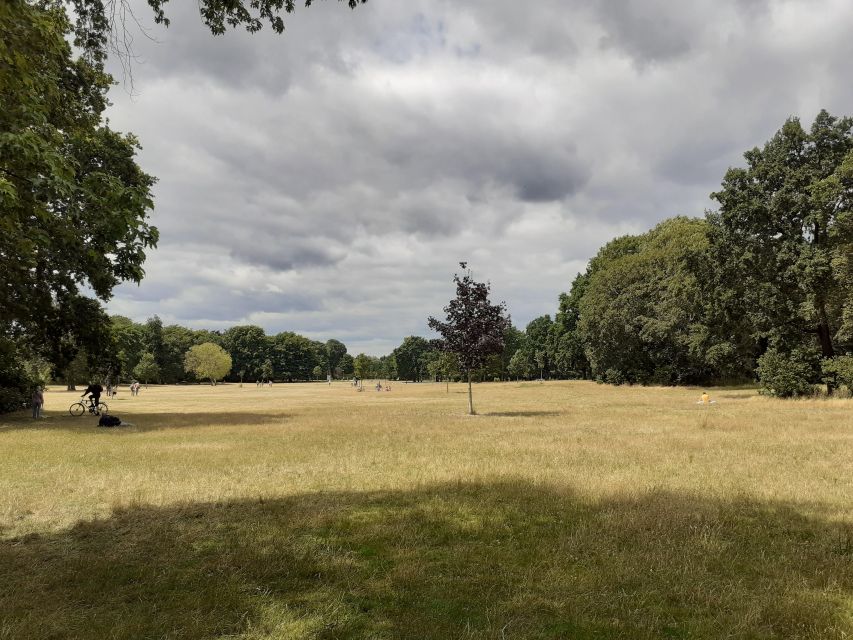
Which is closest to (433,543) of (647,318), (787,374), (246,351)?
(787,374)

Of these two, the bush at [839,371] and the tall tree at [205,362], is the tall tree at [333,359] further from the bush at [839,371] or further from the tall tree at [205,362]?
the bush at [839,371]

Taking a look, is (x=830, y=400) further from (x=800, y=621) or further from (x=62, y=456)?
(x=62, y=456)

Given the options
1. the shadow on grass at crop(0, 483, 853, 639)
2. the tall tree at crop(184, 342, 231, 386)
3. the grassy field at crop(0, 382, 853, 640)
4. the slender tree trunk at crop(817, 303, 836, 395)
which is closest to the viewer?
the shadow on grass at crop(0, 483, 853, 639)

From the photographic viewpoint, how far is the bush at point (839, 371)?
28.7 m

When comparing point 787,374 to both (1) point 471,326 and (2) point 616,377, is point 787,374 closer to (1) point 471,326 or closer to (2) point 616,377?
(1) point 471,326

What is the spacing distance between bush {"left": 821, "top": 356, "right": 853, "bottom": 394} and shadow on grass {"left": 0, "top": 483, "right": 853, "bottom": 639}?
28.0 metres

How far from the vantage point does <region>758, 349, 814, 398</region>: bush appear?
31.9 metres

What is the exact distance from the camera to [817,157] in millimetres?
32219

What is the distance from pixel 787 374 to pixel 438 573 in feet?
116

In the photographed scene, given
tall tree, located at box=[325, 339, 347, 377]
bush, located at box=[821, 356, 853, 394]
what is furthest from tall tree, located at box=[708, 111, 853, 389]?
tall tree, located at box=[325, 339, 347, 377]

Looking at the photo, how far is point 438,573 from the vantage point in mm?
5848

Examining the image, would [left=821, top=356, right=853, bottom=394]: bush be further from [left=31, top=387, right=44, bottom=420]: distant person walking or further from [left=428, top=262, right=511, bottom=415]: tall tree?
[left=31, top=387, right=44, bottom=420]: distant person walking

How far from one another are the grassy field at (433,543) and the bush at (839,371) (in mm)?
18906

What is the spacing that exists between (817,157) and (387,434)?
113 ft
